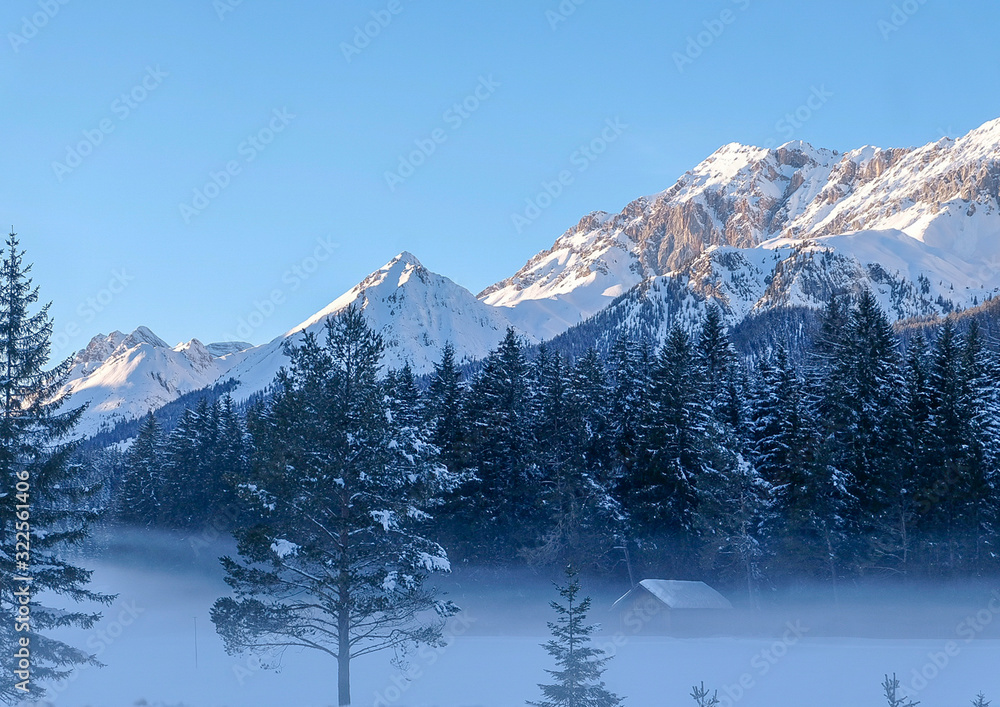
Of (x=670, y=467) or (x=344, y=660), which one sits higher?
(x=670, y=467)

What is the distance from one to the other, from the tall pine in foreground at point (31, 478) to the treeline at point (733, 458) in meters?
16.8

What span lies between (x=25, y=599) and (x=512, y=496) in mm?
25545

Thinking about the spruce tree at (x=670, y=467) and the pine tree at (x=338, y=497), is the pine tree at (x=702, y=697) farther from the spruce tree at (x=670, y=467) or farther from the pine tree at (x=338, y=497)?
the spruce tree at (x=670, y=467)

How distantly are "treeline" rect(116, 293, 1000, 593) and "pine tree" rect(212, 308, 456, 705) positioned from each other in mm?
10961

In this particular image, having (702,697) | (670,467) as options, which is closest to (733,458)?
(670,467)

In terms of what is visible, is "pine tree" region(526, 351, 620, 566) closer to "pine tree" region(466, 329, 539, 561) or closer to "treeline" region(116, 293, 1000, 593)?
"treeline" region(116, 293, 1000, 593)

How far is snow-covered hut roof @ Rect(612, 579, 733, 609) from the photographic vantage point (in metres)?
41.0

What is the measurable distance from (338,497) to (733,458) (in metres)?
21.9

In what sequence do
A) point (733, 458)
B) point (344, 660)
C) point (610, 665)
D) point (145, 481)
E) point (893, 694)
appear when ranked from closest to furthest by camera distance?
point (893, 694)
point (344, 660)
point (610, 665)
point (733, 458)
point (145, 481)

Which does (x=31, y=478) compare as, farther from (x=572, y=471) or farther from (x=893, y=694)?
(x=572, y=471)

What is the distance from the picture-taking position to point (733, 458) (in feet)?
136

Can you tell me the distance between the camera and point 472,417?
1783 inches

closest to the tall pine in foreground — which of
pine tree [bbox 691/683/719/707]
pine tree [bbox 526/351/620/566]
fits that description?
pine tree [bbox 691/683/719/707]

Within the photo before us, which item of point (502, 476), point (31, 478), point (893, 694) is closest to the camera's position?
point (893, 694)
